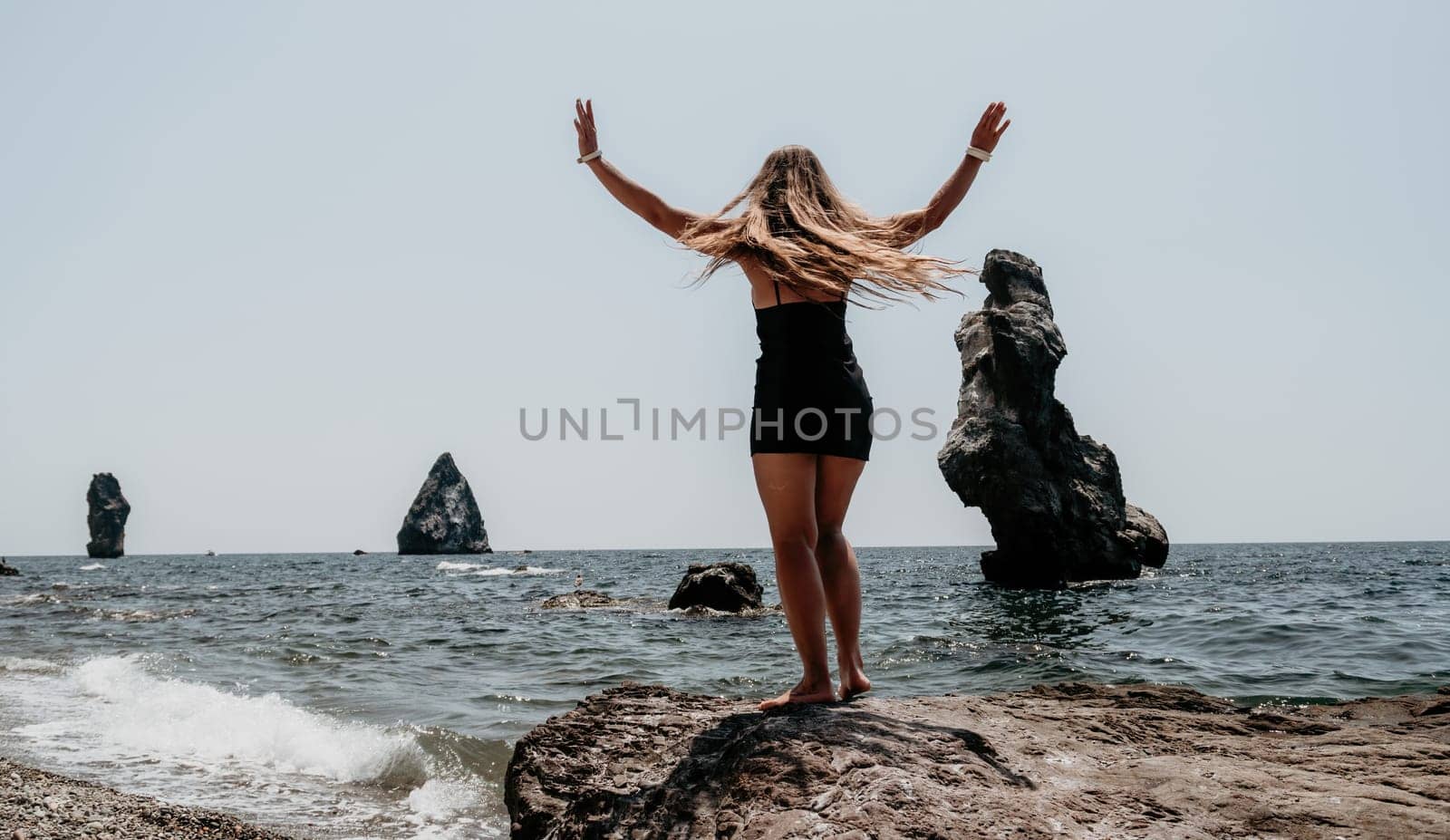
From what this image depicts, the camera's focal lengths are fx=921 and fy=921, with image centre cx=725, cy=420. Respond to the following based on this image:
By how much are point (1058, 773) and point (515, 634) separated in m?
12.7

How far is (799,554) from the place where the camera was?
347 centimetres

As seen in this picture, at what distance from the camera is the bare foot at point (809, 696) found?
3549 mm

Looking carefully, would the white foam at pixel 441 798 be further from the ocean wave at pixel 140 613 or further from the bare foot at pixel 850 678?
the ocean wave at pixel 140 613

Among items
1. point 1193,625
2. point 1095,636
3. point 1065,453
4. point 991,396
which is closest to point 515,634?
point 1095,636

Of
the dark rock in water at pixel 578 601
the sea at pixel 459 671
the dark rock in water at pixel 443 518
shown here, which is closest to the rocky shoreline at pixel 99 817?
the sea at pixel 459 671

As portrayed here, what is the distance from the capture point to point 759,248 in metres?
3.57

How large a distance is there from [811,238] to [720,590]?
610 inches

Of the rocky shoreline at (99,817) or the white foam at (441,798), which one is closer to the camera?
the rocky shoreline at (99,817)

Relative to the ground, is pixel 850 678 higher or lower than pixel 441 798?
higher

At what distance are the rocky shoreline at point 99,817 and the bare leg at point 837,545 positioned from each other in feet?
9.89

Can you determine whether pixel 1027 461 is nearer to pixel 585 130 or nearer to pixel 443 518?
pixel 585 130

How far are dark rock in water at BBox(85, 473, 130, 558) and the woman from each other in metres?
115

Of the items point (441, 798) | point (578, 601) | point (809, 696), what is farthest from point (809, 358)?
point (578, 601)

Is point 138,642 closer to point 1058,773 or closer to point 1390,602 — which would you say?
point 1058,773
